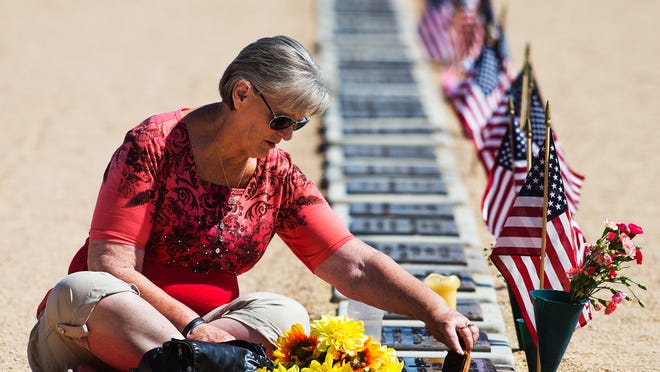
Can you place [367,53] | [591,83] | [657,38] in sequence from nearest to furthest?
[591,83]
[367,53]
[657,38]

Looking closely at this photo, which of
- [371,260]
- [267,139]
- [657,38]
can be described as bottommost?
[657,38]

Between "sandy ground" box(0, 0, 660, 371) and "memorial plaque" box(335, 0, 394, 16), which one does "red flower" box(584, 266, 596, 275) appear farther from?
"memorial plaque" box(335, 0, 394, 16)

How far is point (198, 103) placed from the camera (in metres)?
11.8

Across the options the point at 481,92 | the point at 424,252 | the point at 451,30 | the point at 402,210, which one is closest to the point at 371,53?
the point at 451,30

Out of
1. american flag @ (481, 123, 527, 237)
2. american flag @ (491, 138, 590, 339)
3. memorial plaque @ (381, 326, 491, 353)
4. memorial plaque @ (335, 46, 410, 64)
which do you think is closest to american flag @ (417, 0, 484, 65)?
memorial plaque @ (335, 46, 410, 64)

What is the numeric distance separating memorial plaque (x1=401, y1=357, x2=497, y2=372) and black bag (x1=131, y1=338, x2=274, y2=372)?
1154 mm

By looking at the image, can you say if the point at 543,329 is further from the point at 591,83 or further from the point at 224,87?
the point at 591,83

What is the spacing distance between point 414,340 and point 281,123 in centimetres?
158

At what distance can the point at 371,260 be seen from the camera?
4414 millimetres

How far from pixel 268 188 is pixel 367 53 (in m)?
10.8

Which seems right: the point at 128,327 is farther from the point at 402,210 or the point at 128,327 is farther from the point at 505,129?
the point at 402,210

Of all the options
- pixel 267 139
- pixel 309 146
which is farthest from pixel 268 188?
pixel 309 146

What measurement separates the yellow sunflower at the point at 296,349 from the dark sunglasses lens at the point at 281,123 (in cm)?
77

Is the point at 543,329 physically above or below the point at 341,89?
above
